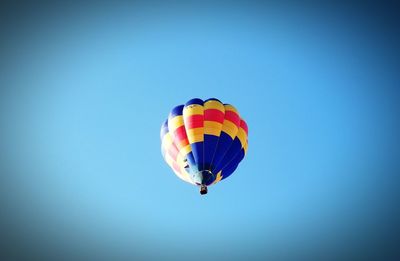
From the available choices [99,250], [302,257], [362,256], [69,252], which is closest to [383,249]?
[362,256]

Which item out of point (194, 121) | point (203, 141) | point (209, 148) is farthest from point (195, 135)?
point (209, 148)

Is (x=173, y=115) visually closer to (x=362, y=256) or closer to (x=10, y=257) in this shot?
(x=10, y=257)

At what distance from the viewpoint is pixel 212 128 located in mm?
8461

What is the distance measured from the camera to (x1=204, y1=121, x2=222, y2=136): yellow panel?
27.6 feet

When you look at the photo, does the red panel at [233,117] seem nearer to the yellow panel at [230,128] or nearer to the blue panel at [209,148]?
the yellow panel at [230,128]

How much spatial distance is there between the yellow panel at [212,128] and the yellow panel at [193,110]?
1.34ft

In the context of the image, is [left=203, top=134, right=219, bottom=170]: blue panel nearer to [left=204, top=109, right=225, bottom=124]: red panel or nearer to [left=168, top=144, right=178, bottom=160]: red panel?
[left=204, top=109, right=225, bottom=124]: red panel

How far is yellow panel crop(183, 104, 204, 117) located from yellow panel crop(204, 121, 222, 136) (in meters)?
0.41

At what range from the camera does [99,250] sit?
1347cm

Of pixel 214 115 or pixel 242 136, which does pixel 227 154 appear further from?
pixel 214 115

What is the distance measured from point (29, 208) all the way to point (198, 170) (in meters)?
11.2

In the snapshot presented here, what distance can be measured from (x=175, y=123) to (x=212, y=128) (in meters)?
1.09

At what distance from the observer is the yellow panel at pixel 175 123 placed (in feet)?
28.7

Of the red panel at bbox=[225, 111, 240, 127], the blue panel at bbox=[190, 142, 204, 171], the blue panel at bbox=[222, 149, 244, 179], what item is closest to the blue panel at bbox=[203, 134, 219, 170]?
the blue panel at bbox=[190, 142, 204, 171]
